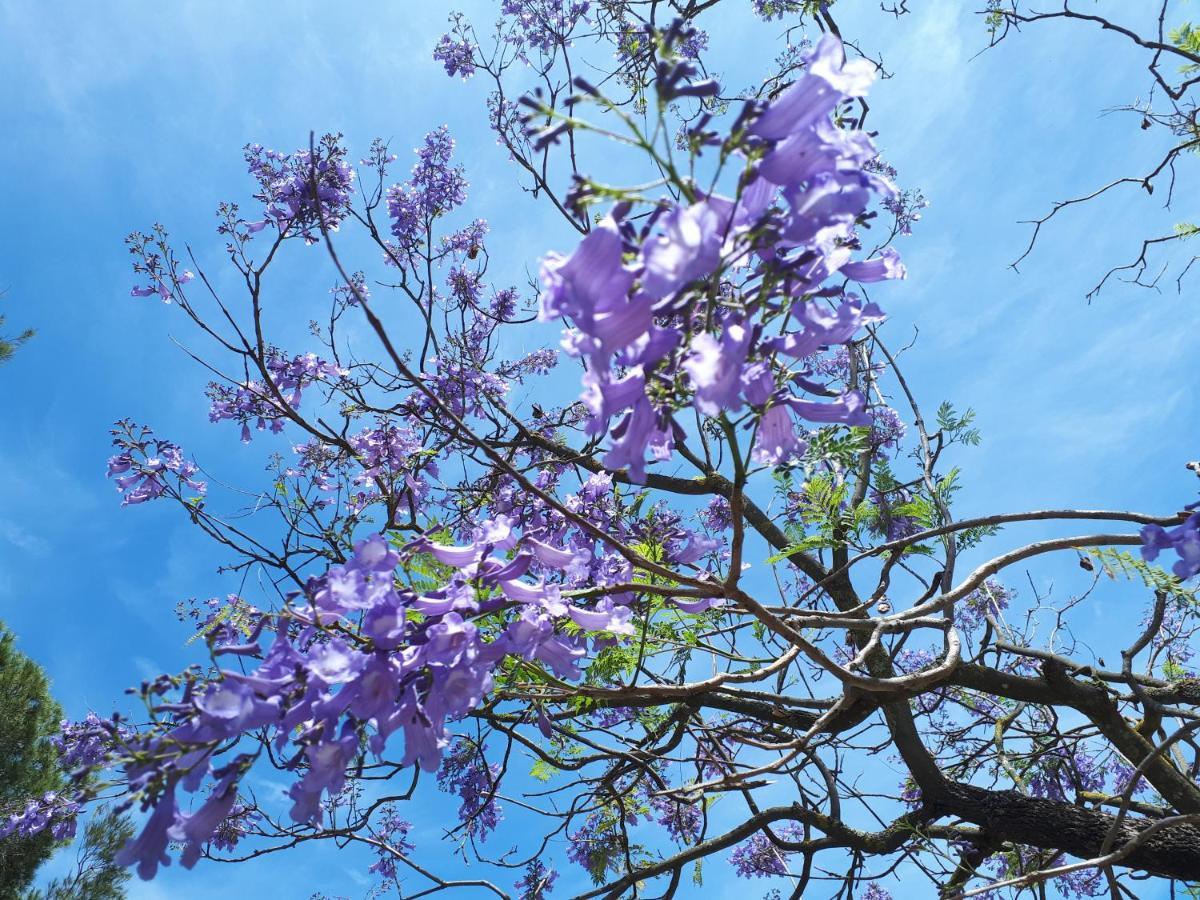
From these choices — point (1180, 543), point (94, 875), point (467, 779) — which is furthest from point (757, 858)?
point (94, 875)

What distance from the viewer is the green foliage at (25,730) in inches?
508

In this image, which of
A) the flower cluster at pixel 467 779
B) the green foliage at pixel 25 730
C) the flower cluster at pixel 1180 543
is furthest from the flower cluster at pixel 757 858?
the green foliage at pixel 25 730

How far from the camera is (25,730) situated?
13414mm

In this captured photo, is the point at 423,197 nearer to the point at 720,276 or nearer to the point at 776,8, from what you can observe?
the point at 776,8

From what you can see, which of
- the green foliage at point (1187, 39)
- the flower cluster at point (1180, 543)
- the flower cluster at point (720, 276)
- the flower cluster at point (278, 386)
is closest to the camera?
the flower cluster at point (720, 276)

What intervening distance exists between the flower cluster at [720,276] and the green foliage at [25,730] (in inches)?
597

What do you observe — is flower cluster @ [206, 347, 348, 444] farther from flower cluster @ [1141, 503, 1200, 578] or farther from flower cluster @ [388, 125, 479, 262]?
flower cluster @ [1141, 503, 1200, 578]

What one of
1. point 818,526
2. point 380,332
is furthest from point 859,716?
point 380,332

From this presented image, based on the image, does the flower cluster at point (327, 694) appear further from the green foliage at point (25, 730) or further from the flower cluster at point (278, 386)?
the green foliage at point (25, 730)

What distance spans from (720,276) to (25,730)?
661 inches

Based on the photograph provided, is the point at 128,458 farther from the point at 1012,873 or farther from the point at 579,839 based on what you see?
the point at 1012,873

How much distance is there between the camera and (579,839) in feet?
15.8

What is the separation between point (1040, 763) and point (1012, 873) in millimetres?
658

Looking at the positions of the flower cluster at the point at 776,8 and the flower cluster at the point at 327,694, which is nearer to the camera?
the flower cluster at the point at 327,694
